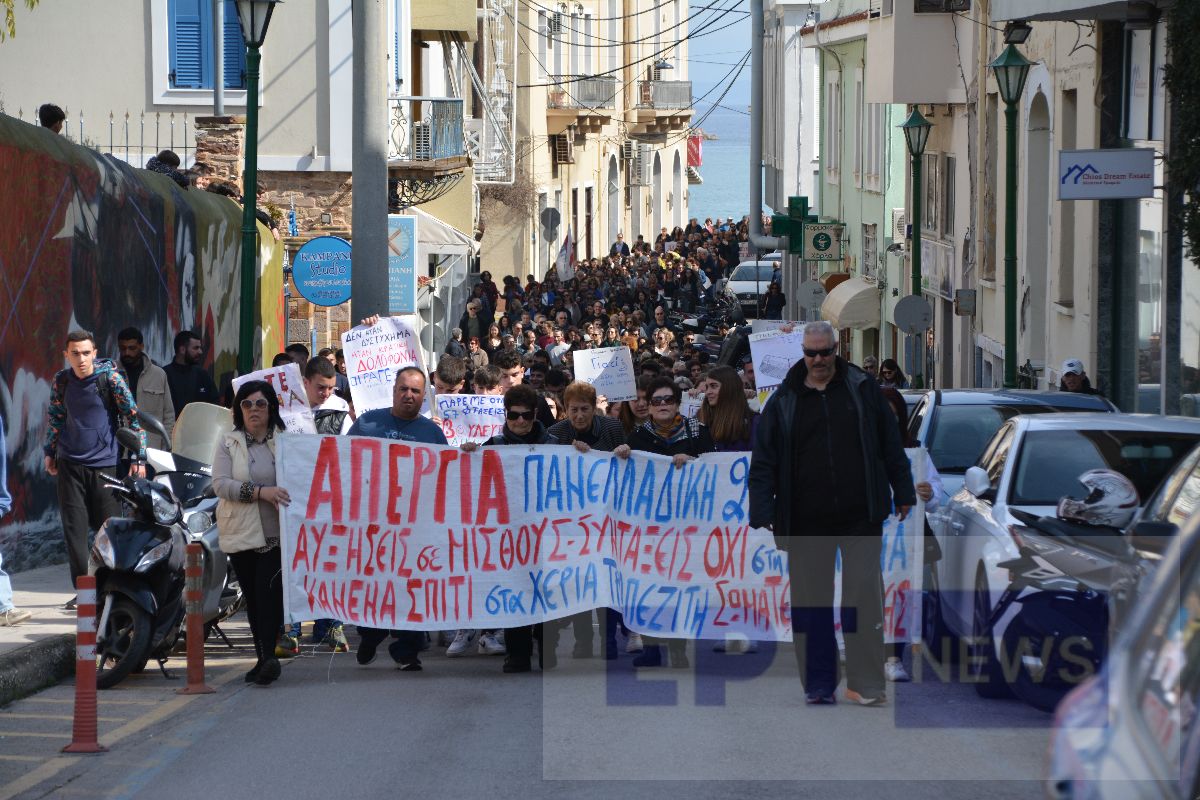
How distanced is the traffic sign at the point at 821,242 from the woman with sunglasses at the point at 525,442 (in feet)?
113

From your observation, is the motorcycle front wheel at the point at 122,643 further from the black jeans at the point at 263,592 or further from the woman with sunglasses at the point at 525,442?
the woman with sunglasses at the point at 525,442

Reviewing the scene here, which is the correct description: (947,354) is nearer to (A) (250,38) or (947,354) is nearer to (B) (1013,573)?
(A) (250,38)

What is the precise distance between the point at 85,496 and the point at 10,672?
285cm

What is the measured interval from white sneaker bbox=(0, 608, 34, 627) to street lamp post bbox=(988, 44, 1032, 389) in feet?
42.4

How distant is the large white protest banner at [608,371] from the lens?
58.4 ft

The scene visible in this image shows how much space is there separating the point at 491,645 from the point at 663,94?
212 ft

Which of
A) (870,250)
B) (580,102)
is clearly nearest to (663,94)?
(580,102)

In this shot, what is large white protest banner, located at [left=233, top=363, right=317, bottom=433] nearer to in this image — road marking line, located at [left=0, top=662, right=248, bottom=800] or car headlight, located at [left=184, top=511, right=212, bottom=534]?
car headlight, located at [left=184, top=511, right=212, bottom=534]

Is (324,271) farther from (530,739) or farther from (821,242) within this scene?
(821,242)

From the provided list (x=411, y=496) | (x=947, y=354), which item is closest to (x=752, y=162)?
(x=947, y=354)

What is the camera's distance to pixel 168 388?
14.5 m

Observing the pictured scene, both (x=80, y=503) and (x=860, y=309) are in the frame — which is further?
(x=860, y=309)

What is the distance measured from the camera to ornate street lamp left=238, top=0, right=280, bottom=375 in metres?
16.9

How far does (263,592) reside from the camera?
10.4 m
